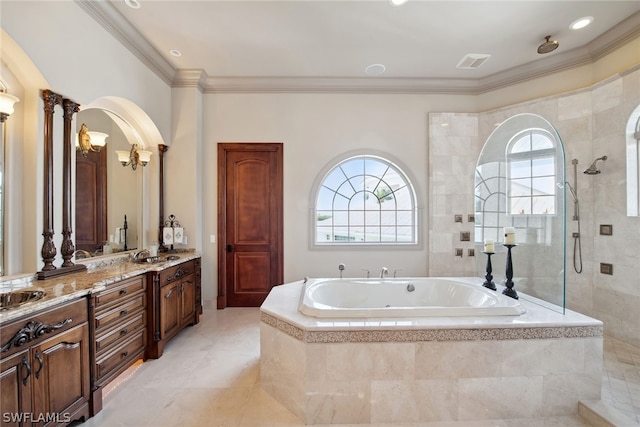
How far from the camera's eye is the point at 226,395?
1.96 m

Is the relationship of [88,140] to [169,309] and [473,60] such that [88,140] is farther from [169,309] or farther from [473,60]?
[473,60]

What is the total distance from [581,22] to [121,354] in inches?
192

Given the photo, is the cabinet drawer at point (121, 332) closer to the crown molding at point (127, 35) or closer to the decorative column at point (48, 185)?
the decorative column at point (48, 185)

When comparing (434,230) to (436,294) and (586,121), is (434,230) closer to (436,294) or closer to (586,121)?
(436,294)

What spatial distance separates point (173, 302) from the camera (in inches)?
106

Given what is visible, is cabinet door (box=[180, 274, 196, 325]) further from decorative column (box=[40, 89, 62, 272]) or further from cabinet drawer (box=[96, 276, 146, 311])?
decorative column (box=[40, 89, 62, 272])

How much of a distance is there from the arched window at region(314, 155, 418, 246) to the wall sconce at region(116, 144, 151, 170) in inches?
85.4

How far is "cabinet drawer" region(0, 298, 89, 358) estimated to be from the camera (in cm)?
126

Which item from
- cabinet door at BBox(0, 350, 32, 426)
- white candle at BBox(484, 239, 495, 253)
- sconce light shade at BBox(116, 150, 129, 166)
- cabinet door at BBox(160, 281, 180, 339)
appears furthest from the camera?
sconce light shade at BBox(116, 150, 129, 166)

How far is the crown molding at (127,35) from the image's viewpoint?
2.26 meters

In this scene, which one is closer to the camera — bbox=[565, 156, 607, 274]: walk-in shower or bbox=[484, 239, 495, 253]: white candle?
bbox=[484, 239, 495, 253]: white candle

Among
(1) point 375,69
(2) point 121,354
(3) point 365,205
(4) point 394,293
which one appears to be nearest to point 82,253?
(2) point 121,354

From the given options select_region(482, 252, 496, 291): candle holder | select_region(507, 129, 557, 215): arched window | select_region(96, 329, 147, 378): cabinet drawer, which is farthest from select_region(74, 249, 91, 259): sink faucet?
select_region(507, 129, 557, 215): arched window

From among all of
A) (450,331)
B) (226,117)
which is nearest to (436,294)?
(450,331)
